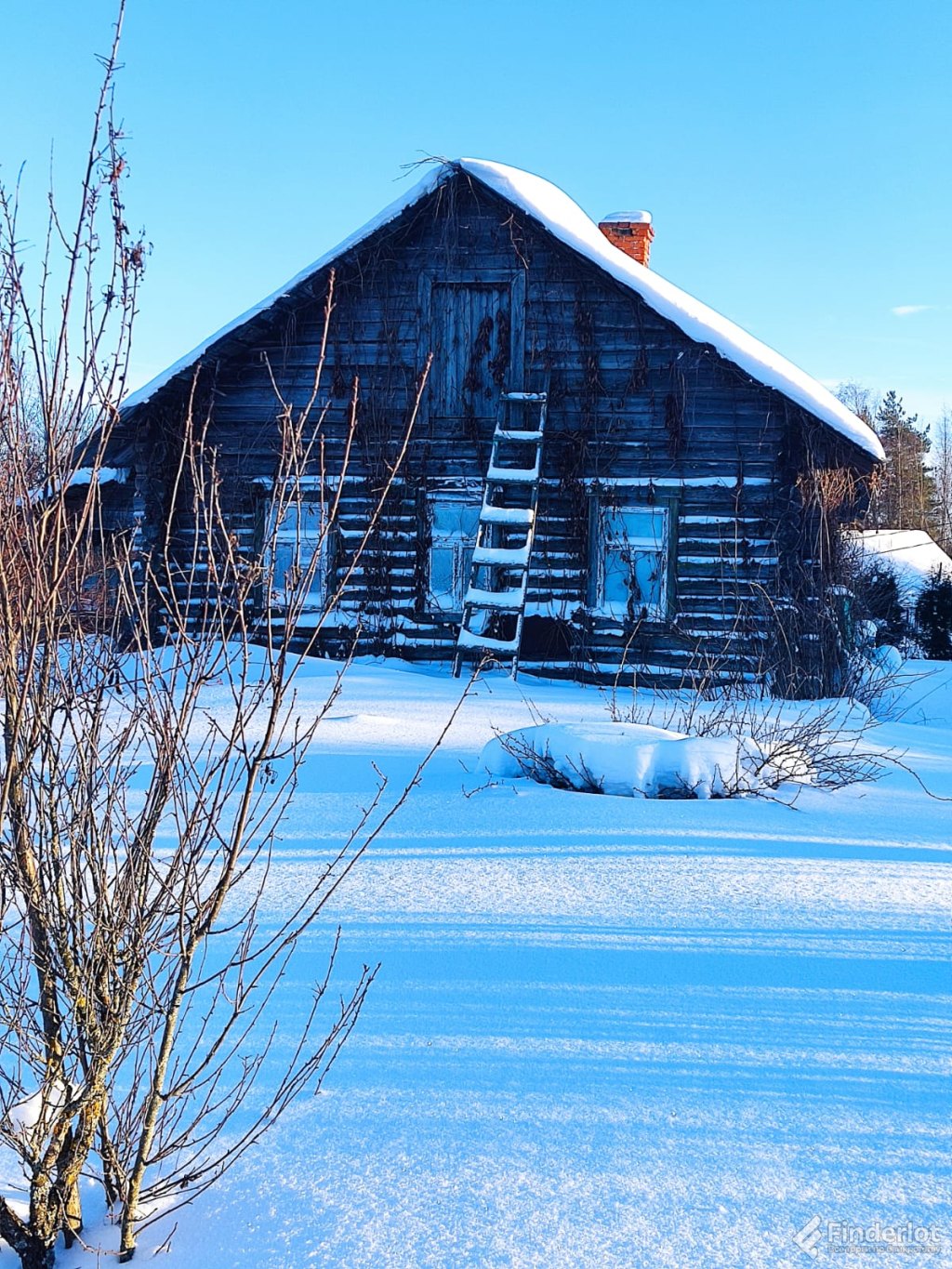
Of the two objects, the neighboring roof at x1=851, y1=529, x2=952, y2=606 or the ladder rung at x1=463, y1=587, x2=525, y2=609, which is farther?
the neighboring roof at x1=851, y1=529, x2=952, y2=606

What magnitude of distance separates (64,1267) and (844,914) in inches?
115

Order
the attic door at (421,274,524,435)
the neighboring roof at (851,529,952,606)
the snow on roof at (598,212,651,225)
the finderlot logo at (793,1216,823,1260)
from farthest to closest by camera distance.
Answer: the neighboring roof at (851,529,952,606)
the snow on roof at (598,212,651,225)
the attic door at (421,274,524,435)
the finderlot logo at (793,1216,823,1260)

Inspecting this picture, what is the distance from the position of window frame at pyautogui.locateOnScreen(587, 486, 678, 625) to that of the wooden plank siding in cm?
6

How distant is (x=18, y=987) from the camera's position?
227 centimetres

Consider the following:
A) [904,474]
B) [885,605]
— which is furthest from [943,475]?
[885,605]

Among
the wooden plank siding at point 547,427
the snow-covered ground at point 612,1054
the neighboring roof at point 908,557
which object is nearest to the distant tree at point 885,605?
the neighboring roof at point 908,557

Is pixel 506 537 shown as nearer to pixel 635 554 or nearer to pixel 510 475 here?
pixel 510 475

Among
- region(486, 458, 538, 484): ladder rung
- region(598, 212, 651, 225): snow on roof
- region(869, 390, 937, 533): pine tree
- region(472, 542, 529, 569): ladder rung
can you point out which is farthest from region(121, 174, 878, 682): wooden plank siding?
region(869, 390, 937, 533): pine tree

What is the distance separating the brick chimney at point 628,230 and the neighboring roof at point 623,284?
11.2 ft

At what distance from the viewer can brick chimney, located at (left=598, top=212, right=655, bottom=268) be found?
628 inches

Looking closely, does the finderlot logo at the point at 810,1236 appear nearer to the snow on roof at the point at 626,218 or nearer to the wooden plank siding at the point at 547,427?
the wooden plank siding at the point at 547,427

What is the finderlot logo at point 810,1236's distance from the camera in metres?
2.07

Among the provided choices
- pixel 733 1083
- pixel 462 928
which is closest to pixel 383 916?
pixel 462 928

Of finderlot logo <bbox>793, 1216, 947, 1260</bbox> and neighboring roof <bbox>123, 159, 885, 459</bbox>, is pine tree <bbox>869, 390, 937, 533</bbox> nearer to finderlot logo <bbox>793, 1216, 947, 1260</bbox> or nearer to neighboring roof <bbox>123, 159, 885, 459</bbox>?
neighboring roof <bbox>123, 159, 885, 459</bbox>
